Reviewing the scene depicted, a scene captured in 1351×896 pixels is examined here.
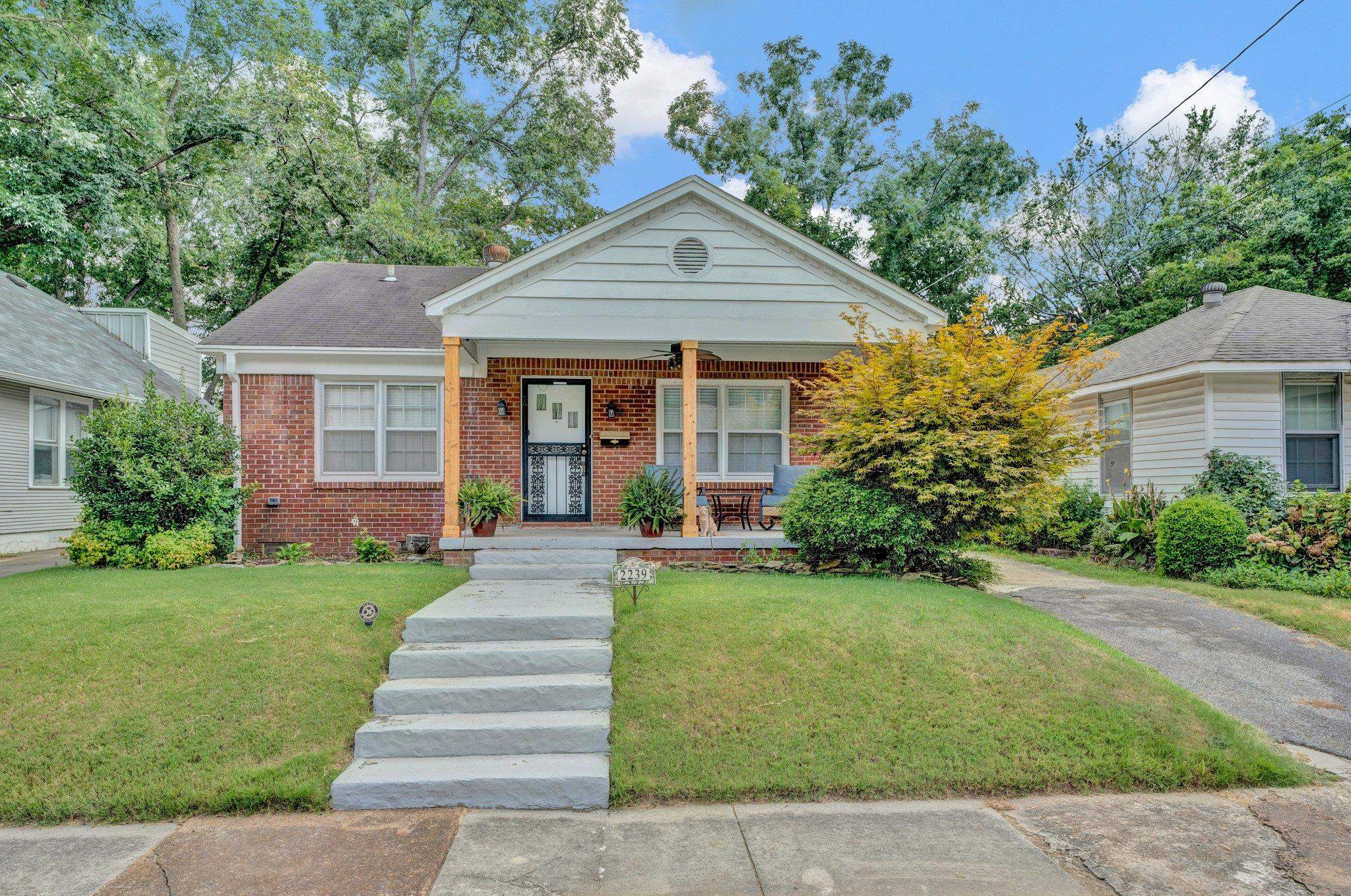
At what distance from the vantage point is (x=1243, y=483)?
34.6 ft

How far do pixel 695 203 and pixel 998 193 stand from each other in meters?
18.7

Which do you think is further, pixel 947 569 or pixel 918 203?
pixel 918 203

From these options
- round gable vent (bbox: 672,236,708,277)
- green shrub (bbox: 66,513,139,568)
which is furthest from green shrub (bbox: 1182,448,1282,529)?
green shrub (bbox: 66,513,139,568)

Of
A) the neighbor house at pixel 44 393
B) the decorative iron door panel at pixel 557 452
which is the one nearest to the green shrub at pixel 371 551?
the decorative iron door panel at pixel 557 452

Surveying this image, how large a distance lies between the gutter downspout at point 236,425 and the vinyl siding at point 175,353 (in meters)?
10.2

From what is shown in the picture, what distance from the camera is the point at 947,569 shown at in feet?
27.0

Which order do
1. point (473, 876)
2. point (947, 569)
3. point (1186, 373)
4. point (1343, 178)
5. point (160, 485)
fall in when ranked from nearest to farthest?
point (473, 876)
point (947, 569)
point (160, 485)
point (1186, 373)
point (1343, 178)

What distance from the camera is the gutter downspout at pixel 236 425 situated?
998cm

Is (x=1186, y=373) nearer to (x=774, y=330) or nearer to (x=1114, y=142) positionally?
(x=774, y=330)

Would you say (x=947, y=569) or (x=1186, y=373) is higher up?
(x=1186, y=373)

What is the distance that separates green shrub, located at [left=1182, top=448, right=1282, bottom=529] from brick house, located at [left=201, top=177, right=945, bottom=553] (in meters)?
5.43

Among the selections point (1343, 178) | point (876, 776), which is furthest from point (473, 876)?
point (1343, 178)

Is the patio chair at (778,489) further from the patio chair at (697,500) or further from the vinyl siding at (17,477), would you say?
the vinyl siding at (17,477)

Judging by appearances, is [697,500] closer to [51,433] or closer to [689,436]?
[689,436]
